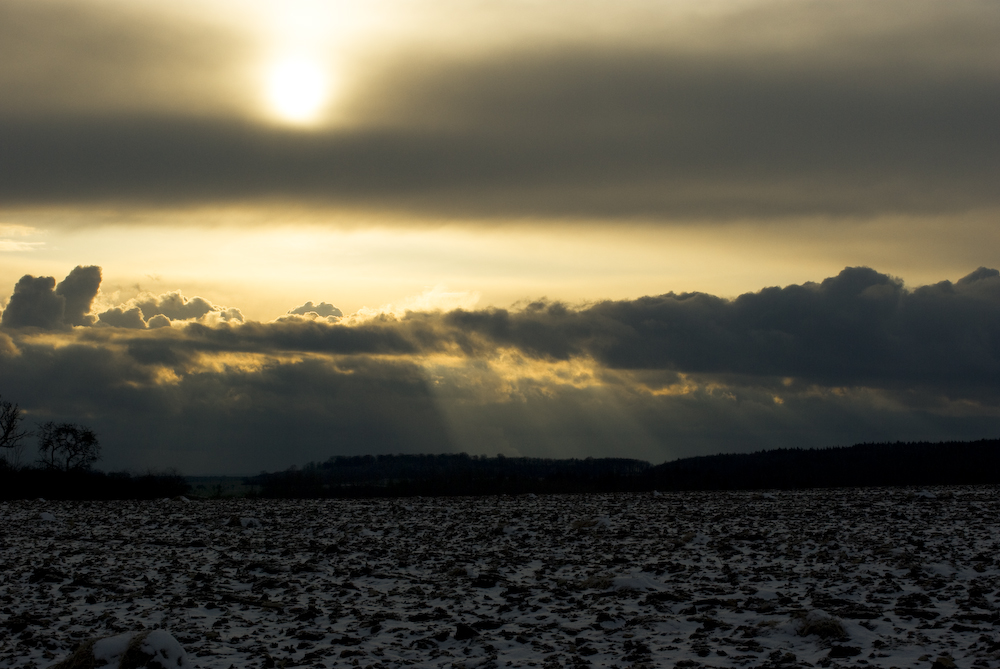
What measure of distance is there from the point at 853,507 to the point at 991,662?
3220 cm

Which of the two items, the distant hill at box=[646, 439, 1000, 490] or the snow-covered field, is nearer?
the snow-covered field

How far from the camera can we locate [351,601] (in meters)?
21.6

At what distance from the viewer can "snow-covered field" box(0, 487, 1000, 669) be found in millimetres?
16031

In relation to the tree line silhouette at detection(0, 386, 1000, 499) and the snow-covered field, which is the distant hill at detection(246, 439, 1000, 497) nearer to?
the tree line silhouette at detection(0, 386, 1000, 499)

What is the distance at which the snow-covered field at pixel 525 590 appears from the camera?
16031 millimetres

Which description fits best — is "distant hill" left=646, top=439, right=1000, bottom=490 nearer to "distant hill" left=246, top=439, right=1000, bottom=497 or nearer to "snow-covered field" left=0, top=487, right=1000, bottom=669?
"distant hill" left=246, top=439, right=1000, bottom=497

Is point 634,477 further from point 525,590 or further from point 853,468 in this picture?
point 525,590

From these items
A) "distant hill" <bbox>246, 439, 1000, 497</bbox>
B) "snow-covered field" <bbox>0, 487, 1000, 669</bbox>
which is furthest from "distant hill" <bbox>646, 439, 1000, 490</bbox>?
"snow-covered field" <bbox>0, 487, 1000, 669</bbox>

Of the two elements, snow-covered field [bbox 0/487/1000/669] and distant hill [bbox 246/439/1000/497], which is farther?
distant hill [bbox 246/439/1000/497]

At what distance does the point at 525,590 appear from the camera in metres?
22.6

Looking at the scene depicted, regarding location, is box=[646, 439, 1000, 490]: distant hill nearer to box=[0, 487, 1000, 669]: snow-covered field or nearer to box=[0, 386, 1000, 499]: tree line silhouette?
box=[0, 386, 1000, 499]: tree line silhouette

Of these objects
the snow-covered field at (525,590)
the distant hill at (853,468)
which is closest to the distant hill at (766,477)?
the distant hill at (853,468)

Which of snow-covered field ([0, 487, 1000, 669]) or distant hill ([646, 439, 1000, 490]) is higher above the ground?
snow-covered field ([0, 487, 1000, 669])

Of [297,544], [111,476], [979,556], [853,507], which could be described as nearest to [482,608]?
[297,544]
